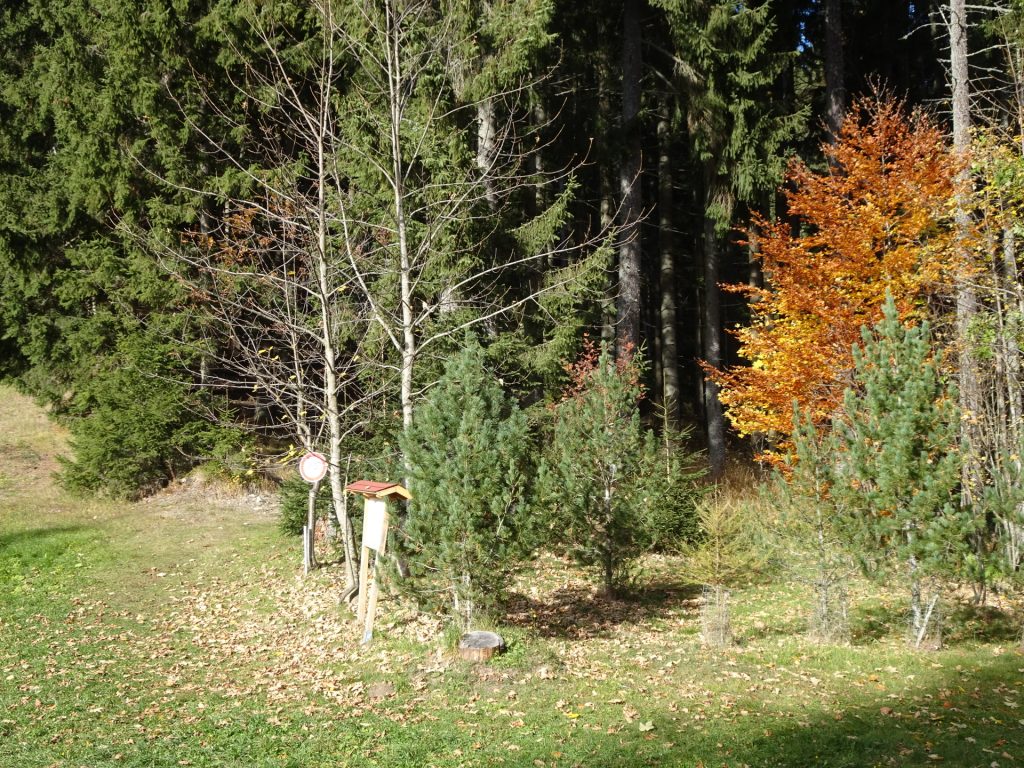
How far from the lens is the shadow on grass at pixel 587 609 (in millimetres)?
10219

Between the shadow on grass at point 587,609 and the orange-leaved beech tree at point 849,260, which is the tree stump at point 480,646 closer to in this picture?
the shadow on grass at point 587,609

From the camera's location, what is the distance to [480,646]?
8445mm

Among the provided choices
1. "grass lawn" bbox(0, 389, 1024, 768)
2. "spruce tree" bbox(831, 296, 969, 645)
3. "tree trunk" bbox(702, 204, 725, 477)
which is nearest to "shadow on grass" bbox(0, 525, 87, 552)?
"grass lawn" bbox(0, 389, 1024, 768)

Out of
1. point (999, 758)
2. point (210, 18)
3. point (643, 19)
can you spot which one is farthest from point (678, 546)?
point (210, 18)

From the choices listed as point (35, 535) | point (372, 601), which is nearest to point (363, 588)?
point (372, 601)

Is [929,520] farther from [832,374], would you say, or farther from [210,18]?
[210,18]

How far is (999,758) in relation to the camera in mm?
6223

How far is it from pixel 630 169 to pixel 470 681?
13.0m

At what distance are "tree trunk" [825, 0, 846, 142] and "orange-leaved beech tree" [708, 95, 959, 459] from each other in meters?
2.73

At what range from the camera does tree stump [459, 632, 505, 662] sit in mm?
8406

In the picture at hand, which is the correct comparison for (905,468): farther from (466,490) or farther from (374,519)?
(374,519)

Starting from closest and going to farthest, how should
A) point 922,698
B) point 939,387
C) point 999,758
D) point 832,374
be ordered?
1. point 999,758
2. point 922,698
3. point 939,387
4. point 832,374

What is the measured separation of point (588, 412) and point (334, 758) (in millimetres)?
5910

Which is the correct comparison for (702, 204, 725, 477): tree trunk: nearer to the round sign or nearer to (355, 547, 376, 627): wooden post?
(355, 547, 376, 627): wooden post
